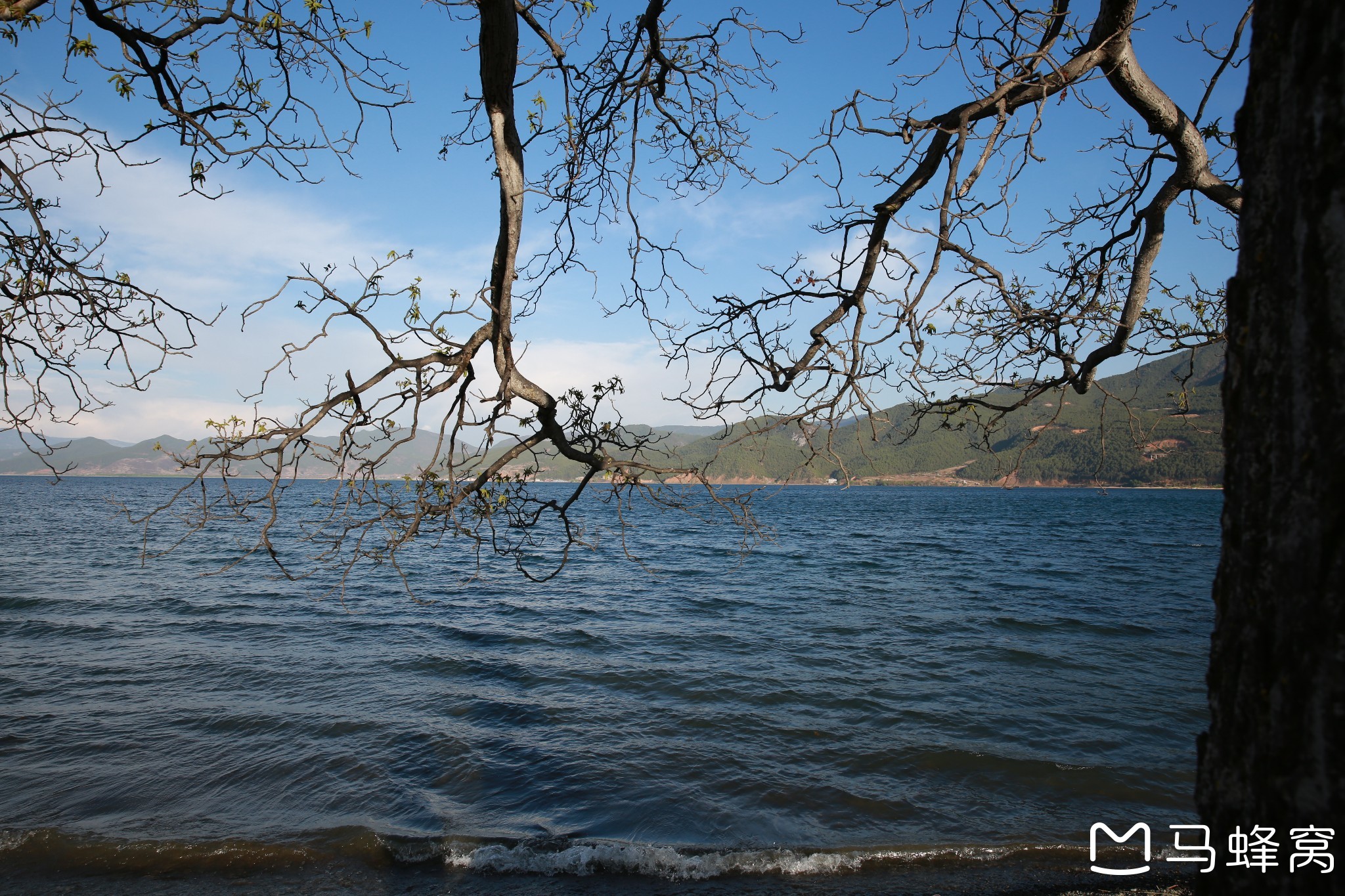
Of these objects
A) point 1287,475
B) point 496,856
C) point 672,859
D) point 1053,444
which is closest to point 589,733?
point 496,856

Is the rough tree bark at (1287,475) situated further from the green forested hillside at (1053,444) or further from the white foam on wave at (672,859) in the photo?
the white foam on wave at (672,859)

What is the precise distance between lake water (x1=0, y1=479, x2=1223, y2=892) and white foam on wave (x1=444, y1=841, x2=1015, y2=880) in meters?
0.02

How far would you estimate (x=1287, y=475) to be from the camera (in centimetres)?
146

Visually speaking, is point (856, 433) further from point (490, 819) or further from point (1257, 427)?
point (490, 819)

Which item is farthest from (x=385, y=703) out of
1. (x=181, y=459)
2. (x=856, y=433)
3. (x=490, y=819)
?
(x=856, y=433)

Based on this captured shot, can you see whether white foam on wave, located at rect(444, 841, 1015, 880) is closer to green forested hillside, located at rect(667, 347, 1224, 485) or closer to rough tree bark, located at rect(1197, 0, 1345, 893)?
green forested hillside, located at rect(667, 347, 1224, 485)

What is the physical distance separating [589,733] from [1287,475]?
8.76 metres

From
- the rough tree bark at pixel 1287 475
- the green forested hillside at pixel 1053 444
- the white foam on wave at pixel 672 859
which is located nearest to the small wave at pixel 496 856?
the white foam on wave at pixel 672 859

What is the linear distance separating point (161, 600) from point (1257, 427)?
71.1ft

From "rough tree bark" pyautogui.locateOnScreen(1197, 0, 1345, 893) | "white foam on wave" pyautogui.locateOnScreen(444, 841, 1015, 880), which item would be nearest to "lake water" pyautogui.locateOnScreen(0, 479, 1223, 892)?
"white foam on wave" pyautogui.locateOnScreen(444, 841, 1015, 880)

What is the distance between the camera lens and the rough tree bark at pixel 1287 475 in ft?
4.53

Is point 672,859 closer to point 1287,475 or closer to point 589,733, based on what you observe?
point 589,733

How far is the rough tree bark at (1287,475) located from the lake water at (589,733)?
2.31 metres

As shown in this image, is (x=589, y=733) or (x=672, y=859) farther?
(x=589, y=733)
